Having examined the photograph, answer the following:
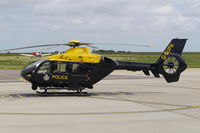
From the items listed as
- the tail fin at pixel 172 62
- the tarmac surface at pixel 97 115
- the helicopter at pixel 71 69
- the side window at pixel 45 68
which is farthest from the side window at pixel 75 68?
the tail fin at pixel 172 62

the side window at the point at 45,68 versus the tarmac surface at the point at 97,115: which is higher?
the side window at the point at 45,68

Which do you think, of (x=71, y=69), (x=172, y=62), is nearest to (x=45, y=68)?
(x=71, y=69)

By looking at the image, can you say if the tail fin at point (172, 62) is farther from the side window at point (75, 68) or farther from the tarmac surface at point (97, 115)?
the side window at point (75, 68)

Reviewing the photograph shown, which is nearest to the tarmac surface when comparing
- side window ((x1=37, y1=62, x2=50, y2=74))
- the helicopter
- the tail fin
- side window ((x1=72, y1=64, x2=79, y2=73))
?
the helicopter

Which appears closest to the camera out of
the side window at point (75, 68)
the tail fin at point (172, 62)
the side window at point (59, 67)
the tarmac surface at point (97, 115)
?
the tarmac surface at point (97, 115)

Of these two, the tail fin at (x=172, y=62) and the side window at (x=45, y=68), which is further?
the tail fin at (x=172, y=62)

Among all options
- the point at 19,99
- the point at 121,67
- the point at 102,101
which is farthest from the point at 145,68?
the point at 19,99

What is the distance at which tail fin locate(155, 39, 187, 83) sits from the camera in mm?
21656

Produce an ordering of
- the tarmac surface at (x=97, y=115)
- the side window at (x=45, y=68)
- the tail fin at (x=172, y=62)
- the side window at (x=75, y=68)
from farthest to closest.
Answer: the tail fin at (x=172, y=62), the side window at (x=75, y=68), the side window at (x=45, y=68), the tarmac surface at (x=97, y=115)

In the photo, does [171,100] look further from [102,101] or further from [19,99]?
[19,99]

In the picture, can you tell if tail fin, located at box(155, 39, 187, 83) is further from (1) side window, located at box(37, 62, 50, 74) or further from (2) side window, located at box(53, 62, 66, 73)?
(1) side window, located at box(37, 62, 50, 74)

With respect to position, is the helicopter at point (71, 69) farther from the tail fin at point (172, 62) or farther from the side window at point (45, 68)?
the tail fin at point (172, 62)

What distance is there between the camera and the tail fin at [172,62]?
21656 mm

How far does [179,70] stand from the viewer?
2169 cm
